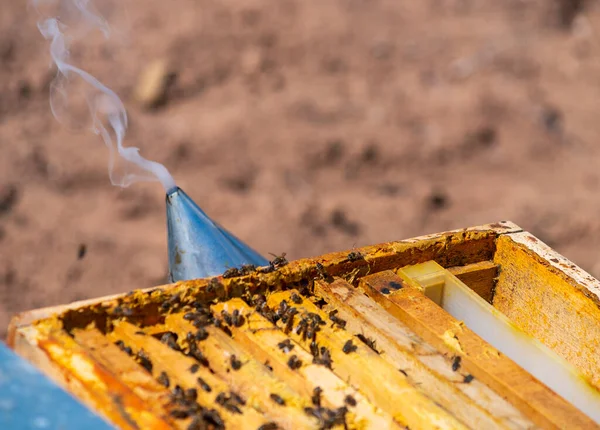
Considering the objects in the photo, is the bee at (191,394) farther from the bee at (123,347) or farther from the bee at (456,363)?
the bee at (456,363)

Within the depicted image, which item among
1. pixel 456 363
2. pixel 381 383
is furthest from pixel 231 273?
pixel 456 363

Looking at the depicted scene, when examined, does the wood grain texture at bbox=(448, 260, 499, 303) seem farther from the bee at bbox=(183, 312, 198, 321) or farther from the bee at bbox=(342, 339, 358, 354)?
the bee at bbox=(183, 312, 198, 321)

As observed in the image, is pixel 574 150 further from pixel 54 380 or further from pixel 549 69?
pixel 54 380

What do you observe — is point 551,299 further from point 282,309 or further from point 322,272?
point 282,309

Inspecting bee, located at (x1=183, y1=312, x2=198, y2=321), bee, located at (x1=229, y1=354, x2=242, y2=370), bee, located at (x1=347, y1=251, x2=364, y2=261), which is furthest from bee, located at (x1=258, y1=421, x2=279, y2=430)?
bee, located at (x1=347, y1=251, x2=364, y2=261)

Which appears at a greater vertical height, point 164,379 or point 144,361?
point 144,361

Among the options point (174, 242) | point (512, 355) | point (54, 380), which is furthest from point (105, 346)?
point (174, 242)
